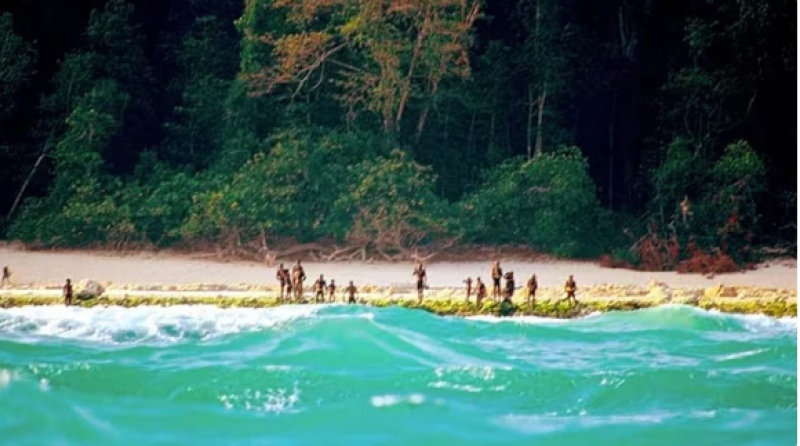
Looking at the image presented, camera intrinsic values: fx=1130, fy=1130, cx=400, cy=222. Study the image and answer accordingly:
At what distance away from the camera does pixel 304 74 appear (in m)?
6.09

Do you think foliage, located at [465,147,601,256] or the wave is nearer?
the wave

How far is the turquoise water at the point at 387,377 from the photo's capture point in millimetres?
4539

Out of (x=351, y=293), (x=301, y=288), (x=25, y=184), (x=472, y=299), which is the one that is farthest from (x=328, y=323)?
(x=25, y=184)

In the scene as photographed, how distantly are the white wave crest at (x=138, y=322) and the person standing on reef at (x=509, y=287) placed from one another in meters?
0.95

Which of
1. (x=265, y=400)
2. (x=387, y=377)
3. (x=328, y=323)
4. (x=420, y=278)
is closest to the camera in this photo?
(x=265, y=400)

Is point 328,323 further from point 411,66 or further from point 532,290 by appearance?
point 411,66

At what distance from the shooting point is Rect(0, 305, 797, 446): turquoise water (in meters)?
4.54

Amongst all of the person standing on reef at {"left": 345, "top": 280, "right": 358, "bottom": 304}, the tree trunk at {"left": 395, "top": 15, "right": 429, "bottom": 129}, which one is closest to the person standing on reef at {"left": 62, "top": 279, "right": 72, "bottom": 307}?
the person standing on reef at {"left": 345, "top": 280, "right": 358, "bottom": 304}

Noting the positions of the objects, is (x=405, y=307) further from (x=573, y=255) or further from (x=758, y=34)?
(x=758, y=34)

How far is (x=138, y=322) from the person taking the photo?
5.38m

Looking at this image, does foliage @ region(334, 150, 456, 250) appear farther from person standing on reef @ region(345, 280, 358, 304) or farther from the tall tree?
person standing on reef @ region(345, 280, 358, 304)

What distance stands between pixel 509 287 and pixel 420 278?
1.46 feet

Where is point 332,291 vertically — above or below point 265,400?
above

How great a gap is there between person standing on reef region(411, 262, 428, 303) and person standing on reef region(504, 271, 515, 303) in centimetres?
41
